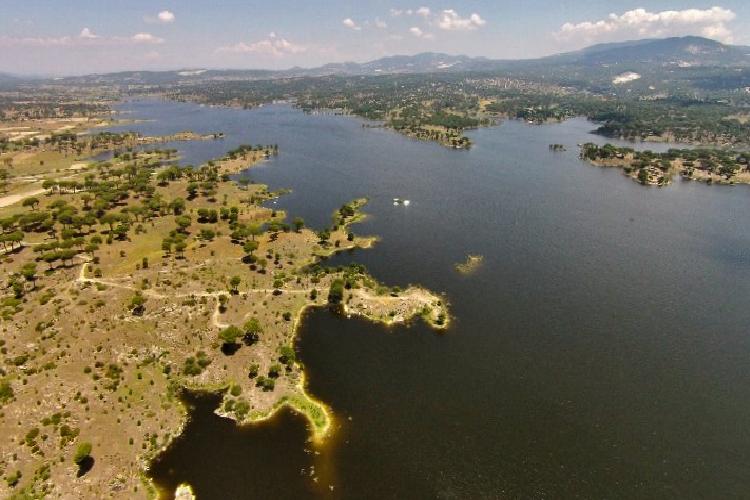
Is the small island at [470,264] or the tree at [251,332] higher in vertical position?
the tree at [251,332]

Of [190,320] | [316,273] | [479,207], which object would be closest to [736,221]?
[479,207]

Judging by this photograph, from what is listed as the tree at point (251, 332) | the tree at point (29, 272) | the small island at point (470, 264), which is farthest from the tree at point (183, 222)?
the small island at point (470, 264)

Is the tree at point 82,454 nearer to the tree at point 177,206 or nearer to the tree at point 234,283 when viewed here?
the tree at point 234,283

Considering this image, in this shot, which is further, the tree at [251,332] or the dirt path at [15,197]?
the dirt path at [15,197]

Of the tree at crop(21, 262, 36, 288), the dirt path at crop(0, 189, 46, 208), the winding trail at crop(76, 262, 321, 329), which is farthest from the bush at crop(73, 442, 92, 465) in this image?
the dirt path at crop(0, 189, 46, 208)

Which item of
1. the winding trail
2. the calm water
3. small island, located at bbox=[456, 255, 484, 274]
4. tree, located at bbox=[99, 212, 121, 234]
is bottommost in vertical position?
the calm water

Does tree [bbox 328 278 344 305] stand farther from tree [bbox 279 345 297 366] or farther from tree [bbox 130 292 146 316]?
tree [bbox 130 292 146 316]

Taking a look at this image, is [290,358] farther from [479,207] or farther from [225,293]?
[479,207]

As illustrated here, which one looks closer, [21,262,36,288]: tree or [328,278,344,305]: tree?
[21,262,36,288]: tree

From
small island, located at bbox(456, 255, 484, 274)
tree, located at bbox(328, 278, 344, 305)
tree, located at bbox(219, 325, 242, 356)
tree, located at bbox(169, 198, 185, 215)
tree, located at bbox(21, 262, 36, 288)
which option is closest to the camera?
tree, located at bbox(219, 325, 242, 356)

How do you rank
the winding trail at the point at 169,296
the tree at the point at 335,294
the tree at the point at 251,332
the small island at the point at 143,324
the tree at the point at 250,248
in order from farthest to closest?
1. the tree at the point at 250,248
2. the tree at the point at 335,294
3. the winding trail at the point at 169,296
4. the tree at the point at 251,332
5. the small island at the point at 143,324

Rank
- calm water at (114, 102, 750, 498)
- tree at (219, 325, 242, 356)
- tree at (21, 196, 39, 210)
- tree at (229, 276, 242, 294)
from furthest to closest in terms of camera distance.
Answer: tree at (21, 196, 39, 210)
tree at (229, 276, 242, 294)
tree at (219, 325, 242, 356)
calm water at (114, 102, 750, 498)
